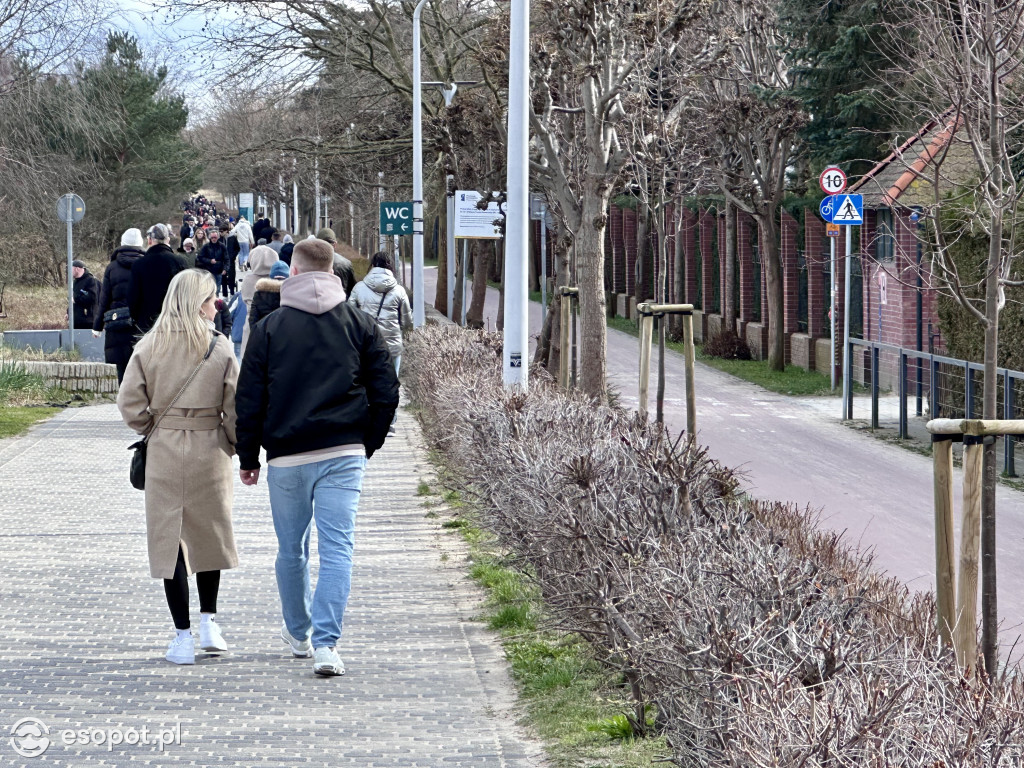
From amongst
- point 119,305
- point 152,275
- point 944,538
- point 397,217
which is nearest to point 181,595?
point 944,538

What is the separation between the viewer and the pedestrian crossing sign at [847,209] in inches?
786

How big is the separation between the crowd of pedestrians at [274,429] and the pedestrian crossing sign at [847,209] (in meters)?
14.5

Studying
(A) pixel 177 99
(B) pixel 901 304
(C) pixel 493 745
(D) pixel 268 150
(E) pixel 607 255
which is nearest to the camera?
(C) pixel 493 745

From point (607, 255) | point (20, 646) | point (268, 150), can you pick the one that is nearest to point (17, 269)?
point (268, 150)

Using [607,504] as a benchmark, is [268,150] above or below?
above

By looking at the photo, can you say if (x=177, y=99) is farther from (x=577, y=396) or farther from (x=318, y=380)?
(x=318, y=380)

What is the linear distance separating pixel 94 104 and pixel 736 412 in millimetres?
12302

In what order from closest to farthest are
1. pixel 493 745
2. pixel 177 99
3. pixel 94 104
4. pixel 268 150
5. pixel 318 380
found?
1. pixel 493 745
2. pixel 318 380
3. pixel 94 104
4. pixel 268 150
5. pixel 177 99

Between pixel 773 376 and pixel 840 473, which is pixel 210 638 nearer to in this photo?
pixel 840 473

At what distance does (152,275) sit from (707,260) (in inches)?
928

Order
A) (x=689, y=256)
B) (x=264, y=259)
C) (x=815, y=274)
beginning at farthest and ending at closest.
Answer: (x=689, y=256)
(x=815, y=274)
(x=264, y=259)

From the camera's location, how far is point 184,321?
21.1 feet

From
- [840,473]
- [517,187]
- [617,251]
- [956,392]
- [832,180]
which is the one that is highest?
[832,180]

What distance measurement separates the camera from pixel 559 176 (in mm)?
17656
